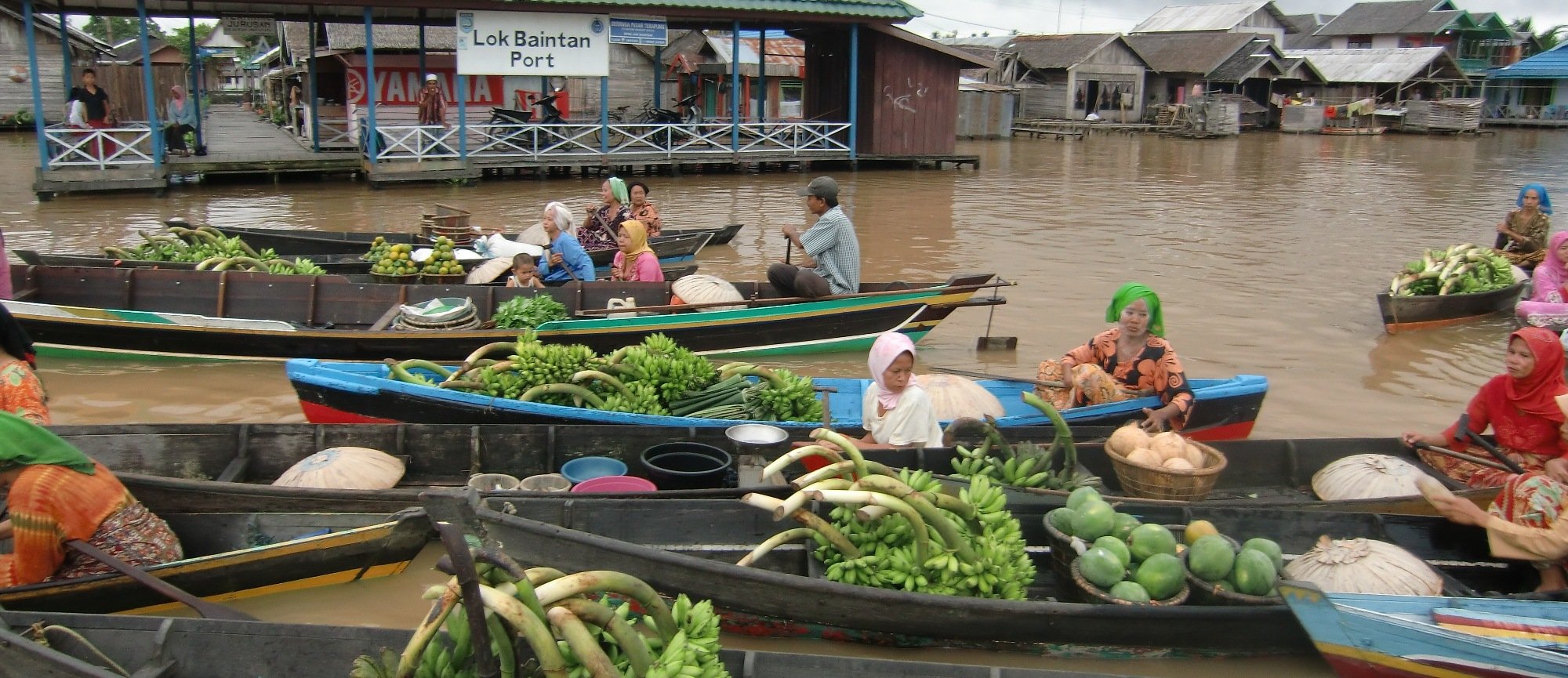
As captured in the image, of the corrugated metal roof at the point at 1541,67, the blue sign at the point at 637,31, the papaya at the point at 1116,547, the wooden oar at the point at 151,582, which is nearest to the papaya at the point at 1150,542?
the papaya at the point at 1116,547

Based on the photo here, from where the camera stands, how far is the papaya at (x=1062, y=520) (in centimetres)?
422

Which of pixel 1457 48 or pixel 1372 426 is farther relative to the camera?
pixel 1457 48

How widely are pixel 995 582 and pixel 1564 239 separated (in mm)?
7745

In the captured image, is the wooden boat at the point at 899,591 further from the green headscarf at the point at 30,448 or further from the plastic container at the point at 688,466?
the green headscarf at the point at 30,448

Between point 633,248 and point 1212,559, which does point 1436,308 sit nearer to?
point 1212,559

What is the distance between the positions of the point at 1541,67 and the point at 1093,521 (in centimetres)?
4899

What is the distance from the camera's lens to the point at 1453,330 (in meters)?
9.97

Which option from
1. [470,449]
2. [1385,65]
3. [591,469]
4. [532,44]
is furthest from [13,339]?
[1385,65]

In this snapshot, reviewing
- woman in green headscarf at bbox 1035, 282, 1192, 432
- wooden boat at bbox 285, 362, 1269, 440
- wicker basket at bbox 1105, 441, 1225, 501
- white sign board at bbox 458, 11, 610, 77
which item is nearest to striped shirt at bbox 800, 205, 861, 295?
wooden boat at bbox 285, 362, 1269, 440

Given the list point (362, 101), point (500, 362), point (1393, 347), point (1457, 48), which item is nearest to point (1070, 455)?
point (500, 362)

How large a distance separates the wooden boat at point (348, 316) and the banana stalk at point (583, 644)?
5.23m

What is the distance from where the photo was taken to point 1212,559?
3.99 metres

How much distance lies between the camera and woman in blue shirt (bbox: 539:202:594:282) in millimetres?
8711

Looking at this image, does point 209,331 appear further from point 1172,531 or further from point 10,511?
point 1172,531
